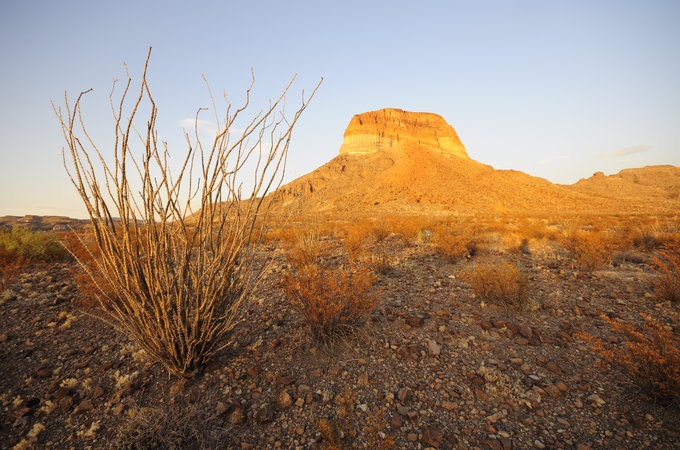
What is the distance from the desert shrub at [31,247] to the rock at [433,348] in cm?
705

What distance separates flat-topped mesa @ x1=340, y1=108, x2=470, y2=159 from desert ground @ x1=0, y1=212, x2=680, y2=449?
53.9m

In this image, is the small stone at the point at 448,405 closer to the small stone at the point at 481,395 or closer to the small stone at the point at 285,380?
the small stone at the point at 481,395

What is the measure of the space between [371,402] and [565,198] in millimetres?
42057

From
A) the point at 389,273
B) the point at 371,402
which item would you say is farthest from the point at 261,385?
the point at 389,273

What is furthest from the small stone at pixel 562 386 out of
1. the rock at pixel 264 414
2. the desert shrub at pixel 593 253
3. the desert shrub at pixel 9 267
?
the desert shrub at pixel 9 267

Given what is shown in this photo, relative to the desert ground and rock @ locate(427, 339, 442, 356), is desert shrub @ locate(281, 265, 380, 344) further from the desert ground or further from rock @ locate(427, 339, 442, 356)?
rock @ locate(427, 339, 442, 356)

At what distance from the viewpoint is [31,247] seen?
6.10m

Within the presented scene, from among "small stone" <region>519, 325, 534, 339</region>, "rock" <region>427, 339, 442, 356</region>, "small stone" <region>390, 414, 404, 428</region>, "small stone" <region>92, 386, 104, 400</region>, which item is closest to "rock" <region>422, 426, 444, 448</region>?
"small stone" <region>390, 414, 404, 428</region>

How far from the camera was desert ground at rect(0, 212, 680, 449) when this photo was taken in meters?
1.90

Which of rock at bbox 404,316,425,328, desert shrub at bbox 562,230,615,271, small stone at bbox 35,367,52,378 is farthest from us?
desert shrub at bbox 562,230,615,271

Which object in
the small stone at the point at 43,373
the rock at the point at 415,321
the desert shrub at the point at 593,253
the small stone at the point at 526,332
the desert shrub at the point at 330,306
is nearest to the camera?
the small stone at the point at 43,373

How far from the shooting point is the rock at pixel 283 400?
2.14m

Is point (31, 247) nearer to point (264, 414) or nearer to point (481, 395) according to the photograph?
point (264, 414)

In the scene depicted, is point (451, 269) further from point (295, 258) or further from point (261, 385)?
point (261, 385)
